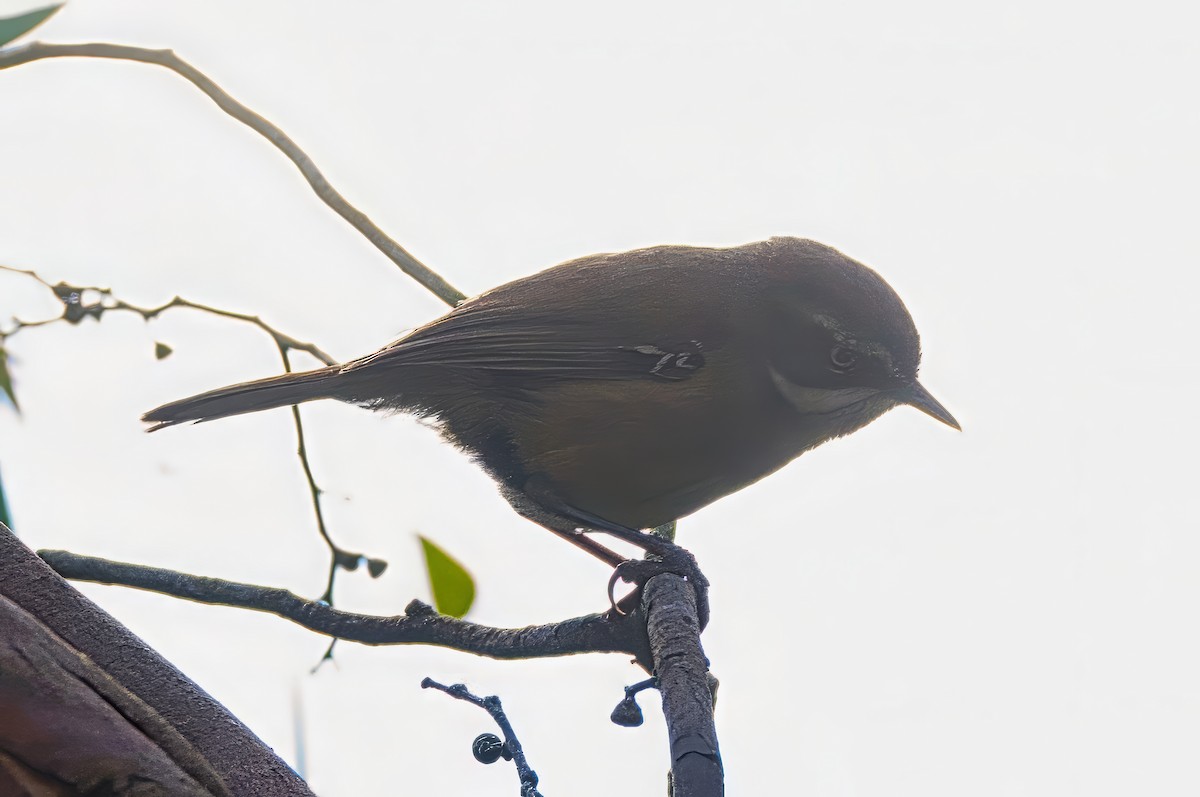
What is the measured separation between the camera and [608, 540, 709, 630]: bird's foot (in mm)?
2989

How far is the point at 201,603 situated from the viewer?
8.35 ft

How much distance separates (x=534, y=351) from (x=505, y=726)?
148 cm

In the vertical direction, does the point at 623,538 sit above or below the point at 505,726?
above

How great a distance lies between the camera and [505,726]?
6.74 feet

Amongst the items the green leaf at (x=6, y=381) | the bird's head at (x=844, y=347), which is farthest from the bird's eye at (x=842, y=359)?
the green leaf at (x=6, y=381)

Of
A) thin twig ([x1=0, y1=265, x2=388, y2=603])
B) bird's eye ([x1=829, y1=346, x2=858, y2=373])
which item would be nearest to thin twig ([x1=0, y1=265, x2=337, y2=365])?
thin twig ([x1=0, y1=265, x2=388, y2=603])

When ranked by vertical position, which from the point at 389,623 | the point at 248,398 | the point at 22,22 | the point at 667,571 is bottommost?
the point at 389,623

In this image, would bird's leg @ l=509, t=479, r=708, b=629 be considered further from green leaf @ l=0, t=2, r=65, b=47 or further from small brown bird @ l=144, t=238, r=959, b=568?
green leaf @ l=0, t=2, r=65, b=47

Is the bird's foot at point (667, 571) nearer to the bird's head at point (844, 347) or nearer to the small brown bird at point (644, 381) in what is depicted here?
the small brown bird at point (644, 381)

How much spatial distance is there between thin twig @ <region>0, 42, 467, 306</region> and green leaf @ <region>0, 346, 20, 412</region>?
0.87m

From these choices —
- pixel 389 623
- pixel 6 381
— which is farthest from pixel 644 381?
pixel 6 381

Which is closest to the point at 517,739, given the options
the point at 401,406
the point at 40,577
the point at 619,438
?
the point at 40,577

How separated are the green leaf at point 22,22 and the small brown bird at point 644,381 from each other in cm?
120

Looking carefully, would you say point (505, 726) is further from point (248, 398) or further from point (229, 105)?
point (229, 105)
